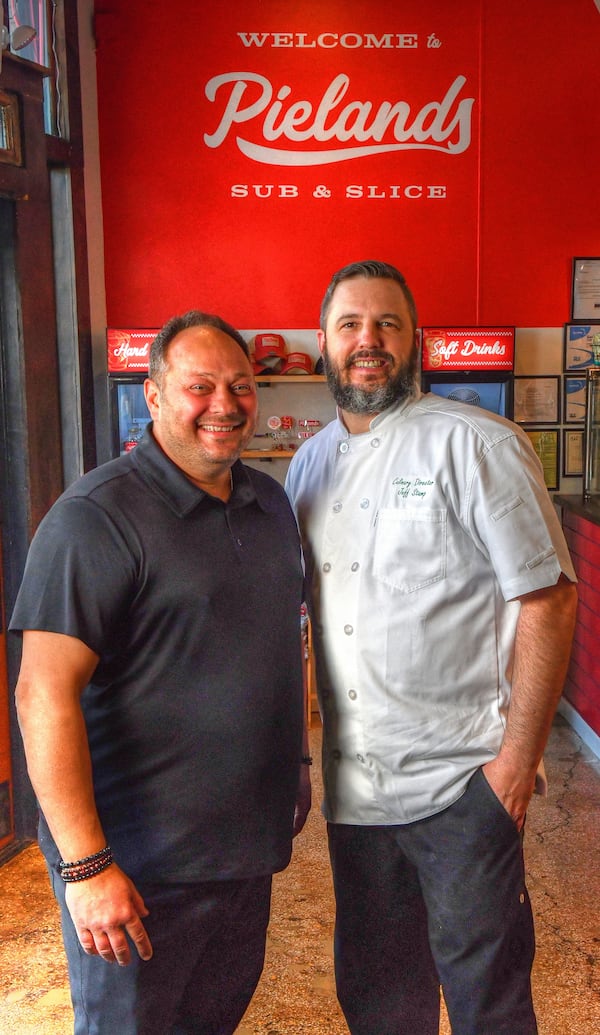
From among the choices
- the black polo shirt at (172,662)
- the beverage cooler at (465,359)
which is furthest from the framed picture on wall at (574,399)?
the black polo shirt at (172,662)

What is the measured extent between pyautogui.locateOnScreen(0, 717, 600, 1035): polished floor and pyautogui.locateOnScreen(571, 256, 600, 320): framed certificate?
2.75 m

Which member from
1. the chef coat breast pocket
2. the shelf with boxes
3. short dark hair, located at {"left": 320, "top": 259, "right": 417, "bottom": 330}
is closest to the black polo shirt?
the chef coat breast pocket

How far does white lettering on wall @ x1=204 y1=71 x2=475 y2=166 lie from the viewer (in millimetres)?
4832

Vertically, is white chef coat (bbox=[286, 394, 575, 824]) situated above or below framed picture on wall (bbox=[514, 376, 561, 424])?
below

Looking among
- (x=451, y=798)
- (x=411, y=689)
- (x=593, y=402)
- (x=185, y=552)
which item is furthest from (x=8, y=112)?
(x=593, y=402)

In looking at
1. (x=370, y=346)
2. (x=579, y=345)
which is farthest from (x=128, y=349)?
(x=370, y=346)

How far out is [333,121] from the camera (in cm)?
486

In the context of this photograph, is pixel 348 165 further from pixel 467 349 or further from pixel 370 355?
pixel 370 355

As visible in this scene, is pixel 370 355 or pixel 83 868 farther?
pixel 370 355

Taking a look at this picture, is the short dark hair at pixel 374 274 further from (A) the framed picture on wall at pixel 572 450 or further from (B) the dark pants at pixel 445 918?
(A) the framed picture on wall at pixel 572 450

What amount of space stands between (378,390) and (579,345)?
3.59 metres

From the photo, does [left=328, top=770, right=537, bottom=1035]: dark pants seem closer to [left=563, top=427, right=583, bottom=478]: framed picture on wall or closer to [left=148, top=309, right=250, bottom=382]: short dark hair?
[left=148, top=309, right=250, bottom=382]: short dark hair

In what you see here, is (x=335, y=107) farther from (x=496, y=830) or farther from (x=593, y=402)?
(x=496, y=830)

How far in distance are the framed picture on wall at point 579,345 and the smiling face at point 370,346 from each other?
11.3 ft
